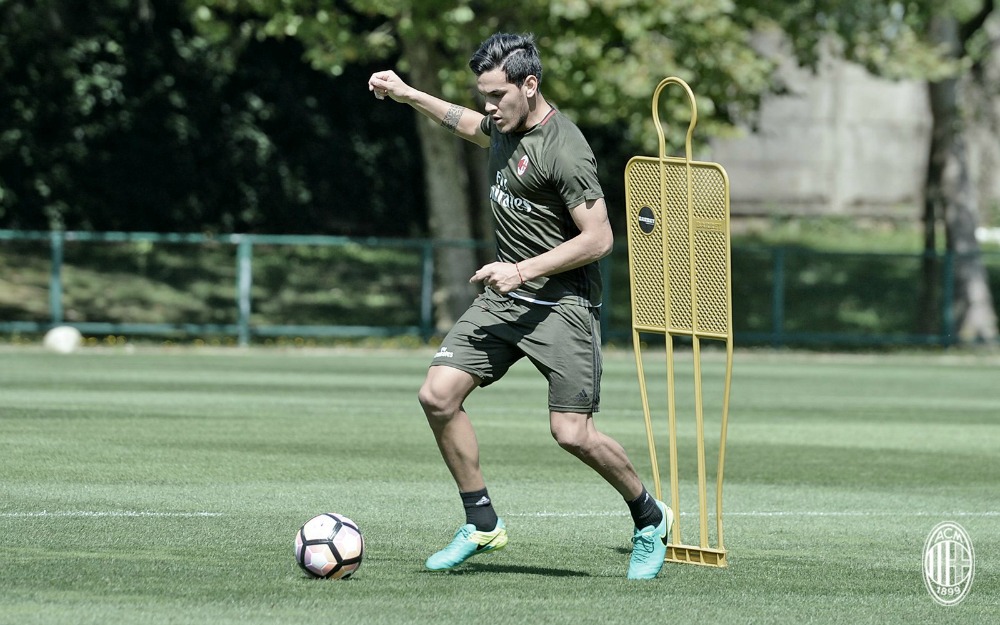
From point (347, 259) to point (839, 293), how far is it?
862cm

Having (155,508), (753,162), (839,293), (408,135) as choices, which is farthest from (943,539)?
(753,162)

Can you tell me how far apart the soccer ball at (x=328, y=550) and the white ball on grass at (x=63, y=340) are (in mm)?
18489

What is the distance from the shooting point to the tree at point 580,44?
2427cm

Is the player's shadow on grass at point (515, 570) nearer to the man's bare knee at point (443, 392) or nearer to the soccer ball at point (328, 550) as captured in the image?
the soccer ball at point (328, 550)

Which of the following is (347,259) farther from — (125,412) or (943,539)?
(943,539)

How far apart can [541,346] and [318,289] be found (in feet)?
67.2

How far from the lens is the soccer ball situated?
6.99 m

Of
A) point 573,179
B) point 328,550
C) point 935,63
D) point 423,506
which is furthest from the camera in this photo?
point 935,63

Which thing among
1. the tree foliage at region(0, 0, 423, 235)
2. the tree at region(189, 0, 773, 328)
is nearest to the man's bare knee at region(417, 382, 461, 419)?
the tree at region(189, 0, 773, 328)

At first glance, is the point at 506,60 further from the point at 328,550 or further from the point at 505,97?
the point at 328,550

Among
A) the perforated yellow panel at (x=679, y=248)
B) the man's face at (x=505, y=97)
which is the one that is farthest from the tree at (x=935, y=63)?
the man's face at (x=505, y=97)

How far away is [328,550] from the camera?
6992 mm

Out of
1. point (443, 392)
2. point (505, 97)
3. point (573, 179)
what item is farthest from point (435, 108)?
point (443, 392)

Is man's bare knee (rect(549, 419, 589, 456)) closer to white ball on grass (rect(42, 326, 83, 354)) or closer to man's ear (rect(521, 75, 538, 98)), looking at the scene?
man's ear (rect(521, 75, 538, 98))
